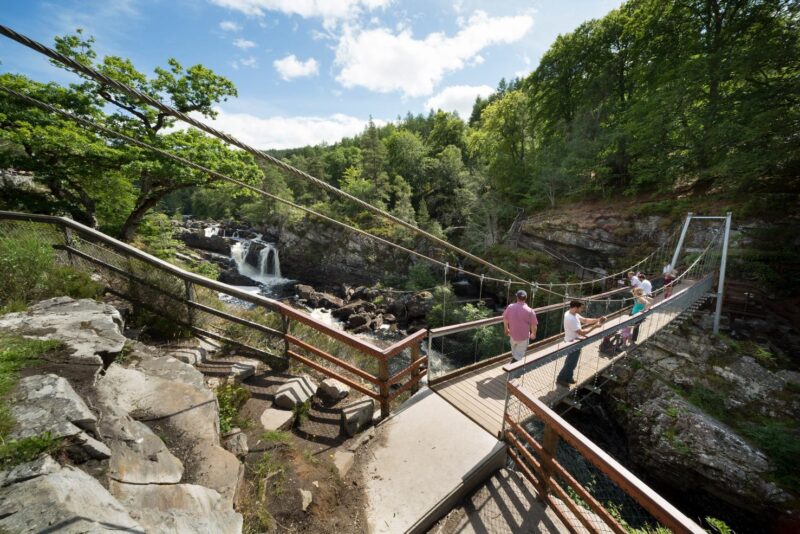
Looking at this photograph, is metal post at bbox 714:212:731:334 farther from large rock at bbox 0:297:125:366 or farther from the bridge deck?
large rock at bbox 0:297:125:366

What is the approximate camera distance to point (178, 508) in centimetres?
184

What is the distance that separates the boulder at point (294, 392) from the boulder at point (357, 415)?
0.55 m

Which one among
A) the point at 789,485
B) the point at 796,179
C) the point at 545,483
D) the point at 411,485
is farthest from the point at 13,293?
the point at 796,179

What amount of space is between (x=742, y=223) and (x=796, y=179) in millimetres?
2292

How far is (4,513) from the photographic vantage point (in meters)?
Result: 1.30

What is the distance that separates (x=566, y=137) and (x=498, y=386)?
71.5 feet

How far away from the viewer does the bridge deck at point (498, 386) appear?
4049mm

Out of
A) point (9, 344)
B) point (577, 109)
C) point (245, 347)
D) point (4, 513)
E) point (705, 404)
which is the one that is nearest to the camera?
point (4, 513)

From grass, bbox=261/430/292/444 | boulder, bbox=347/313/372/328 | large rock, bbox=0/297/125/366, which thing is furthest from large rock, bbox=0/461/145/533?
boulder, bbox=347/313/372/328

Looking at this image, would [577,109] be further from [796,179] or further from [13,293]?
[13,293]

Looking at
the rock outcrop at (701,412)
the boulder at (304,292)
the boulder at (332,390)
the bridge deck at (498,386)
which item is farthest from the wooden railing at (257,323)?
the boulder at (304,292)

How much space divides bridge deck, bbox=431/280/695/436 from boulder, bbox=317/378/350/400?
4.38 ft

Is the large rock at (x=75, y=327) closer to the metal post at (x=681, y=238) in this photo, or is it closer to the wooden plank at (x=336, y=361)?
the wooden plank at (x=336, y=361)

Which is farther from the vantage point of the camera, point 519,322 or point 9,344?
point 519,322
